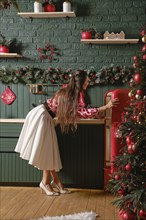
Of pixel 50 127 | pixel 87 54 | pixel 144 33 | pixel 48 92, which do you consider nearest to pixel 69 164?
pixel 50 127

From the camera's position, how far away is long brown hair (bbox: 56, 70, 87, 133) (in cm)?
424

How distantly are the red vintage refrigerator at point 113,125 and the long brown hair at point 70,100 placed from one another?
49 cm

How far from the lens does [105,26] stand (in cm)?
525

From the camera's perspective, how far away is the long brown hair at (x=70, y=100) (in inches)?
167

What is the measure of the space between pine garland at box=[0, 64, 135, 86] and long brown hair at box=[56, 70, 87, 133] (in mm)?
920

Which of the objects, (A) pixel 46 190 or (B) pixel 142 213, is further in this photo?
(A) pixel 46 190

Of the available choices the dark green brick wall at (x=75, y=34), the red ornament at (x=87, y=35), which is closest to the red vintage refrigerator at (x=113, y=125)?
the dark green brick wall at (x=75, y=34)

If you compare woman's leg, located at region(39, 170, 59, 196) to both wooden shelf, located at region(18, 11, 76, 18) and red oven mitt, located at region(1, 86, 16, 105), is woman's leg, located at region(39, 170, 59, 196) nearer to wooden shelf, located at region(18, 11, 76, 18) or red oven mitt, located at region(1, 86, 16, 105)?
red oven mitt, located at region(1, 86, 16, 105)

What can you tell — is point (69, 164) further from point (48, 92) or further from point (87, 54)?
point (87, 54)

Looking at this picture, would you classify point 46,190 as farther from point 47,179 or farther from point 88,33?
point 88,33

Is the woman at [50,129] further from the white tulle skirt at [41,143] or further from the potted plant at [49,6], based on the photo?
the potted plant at [49,6]

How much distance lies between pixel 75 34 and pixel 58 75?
2.16ft

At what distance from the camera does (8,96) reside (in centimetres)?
541

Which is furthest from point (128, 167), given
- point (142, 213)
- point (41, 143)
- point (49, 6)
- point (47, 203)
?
point (49, 6)
